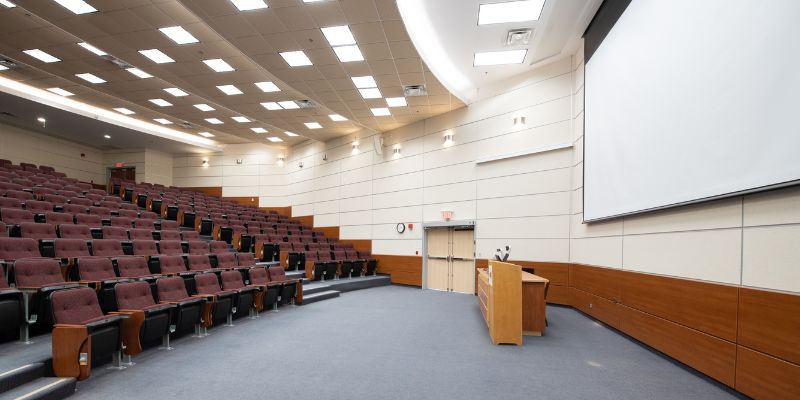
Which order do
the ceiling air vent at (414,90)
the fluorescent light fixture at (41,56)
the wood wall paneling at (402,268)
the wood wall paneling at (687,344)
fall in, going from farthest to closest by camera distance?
the wood wall paneling at (402,268) < the ceiling air vent at (414,90) < the fluorescent light fixture at (41,56) < the wood wall paneling at (687,344)

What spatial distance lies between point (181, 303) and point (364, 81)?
4.64m

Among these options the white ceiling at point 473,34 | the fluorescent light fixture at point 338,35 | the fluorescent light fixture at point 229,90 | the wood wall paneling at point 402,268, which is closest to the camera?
the white ceiling at point 473,34

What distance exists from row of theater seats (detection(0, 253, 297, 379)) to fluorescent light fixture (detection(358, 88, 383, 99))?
406 cm

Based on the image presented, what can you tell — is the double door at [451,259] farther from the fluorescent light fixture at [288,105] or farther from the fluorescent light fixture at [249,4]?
the fluorescent light fixture at [249,4]

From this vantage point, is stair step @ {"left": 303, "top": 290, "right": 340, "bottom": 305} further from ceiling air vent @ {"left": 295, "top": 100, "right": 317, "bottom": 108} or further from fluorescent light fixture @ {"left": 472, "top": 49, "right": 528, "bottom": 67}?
fluorescent light fixture @ {"left": 472, "top": 49, "right": 528, "bottom": 67}

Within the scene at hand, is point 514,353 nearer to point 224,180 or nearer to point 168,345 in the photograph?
point 168,345

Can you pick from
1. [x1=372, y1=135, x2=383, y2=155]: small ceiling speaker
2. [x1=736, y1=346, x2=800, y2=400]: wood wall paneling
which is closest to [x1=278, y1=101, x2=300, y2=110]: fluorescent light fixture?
[x1=372, y1=135, x2=383, y2=155]: small ceiling speaker

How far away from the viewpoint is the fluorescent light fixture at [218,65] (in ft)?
20.7

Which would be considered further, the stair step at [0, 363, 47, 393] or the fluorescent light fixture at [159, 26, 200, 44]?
the fluorescent light fixture at [159, 26, 200, 44]

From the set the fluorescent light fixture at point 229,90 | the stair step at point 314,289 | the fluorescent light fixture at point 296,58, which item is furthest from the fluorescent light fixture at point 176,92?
the stair step at point 314,289

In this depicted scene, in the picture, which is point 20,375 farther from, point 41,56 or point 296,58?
point 41,56

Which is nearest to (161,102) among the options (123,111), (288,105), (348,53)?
(123,111)

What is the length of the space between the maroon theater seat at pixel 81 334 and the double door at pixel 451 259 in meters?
6.10

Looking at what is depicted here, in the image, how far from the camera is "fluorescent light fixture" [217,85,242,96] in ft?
24.2
